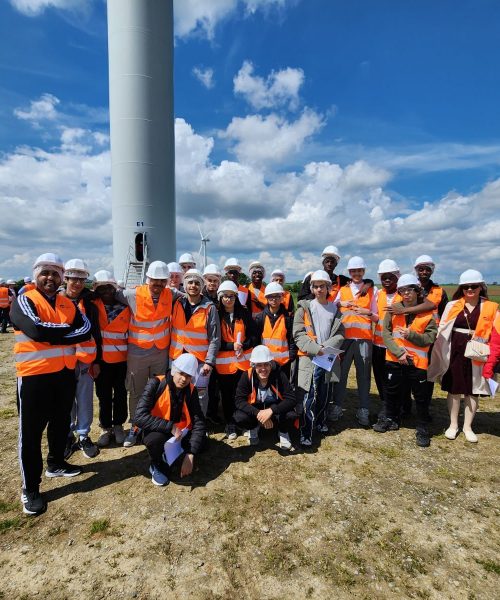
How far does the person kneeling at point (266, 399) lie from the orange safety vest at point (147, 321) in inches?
50.2

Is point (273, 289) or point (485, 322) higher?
point (273, 289)

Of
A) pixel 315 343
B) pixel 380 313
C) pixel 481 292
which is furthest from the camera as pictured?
pixel 380 313

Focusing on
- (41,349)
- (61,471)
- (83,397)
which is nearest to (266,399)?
(83,397)

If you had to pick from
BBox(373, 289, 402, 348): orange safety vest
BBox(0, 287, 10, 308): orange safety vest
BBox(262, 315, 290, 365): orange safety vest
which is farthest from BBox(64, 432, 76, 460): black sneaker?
BBox(0, 287, 10, 308): orange safety vest

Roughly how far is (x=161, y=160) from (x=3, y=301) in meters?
9.70

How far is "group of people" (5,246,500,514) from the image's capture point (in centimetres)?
387

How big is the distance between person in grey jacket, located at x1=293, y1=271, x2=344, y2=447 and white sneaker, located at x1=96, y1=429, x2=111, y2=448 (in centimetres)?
272

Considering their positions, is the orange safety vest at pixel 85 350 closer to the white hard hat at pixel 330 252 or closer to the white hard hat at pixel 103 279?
the white hard hat at pixel 103 279

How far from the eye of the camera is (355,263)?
5.37m

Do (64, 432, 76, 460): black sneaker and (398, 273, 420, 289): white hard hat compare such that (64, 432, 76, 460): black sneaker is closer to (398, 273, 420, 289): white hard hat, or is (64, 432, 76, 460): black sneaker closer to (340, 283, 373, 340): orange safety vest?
(340, 283, 373, 340): orange safety vest

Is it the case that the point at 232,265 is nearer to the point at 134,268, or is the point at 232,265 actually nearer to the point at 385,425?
the point at 385,425

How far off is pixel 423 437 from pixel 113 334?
453 centimetres

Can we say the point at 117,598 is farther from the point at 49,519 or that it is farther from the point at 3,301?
the point at 3,301

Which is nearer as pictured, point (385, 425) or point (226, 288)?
point (226, 288)
